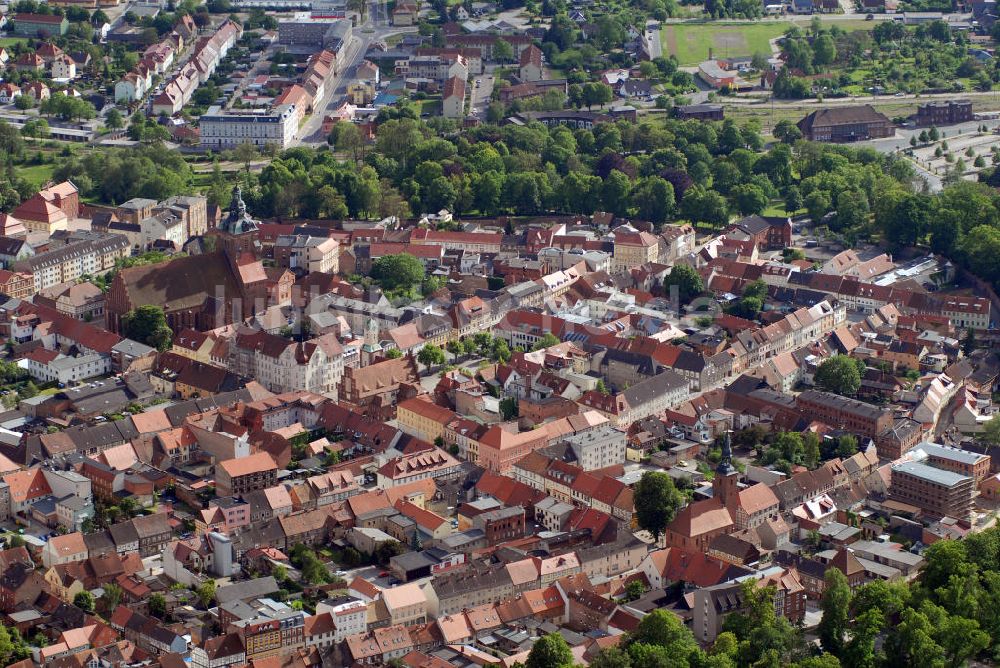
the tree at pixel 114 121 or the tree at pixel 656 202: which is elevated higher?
the tree at pixel 656 202

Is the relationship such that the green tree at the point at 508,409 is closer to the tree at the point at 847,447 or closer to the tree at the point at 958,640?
the tree at the point at 847,447

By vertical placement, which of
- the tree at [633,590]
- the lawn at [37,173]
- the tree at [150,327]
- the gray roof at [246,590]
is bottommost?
the lawn at [37,173]

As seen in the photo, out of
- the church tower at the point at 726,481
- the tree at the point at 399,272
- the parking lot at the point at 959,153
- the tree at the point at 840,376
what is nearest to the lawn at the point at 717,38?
the parking lot at the point at 959,153

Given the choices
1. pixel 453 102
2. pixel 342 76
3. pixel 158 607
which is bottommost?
pixel 342 76

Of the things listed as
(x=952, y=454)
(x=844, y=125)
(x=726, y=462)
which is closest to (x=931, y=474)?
(x=952, y=454)

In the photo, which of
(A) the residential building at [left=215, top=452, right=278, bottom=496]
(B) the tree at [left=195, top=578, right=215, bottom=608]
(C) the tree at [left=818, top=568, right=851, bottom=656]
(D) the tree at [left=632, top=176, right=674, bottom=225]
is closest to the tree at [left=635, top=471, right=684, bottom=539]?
(C) the tree at [left=818, top=568, right=851, bottom=656]

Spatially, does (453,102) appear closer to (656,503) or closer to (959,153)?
(959,153)
